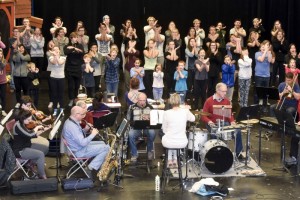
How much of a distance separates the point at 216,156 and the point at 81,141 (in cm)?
225

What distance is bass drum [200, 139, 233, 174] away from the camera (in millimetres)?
10806

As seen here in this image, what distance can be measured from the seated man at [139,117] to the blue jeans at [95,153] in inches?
34.8

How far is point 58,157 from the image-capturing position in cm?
1177

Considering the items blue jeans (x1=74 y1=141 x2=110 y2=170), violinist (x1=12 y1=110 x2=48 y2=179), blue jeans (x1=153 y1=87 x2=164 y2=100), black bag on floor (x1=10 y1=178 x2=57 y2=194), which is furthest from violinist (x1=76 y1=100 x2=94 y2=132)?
blue jeans (x1=153 y1=87 x2=164 y2=100)

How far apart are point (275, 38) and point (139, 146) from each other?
21.6ft

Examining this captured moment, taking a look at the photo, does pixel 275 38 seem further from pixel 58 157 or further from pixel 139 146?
pixel 58 157

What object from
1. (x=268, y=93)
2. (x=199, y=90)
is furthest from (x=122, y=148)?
(x=199, y=90)

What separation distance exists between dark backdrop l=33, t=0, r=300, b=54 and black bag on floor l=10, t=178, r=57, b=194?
12.0m

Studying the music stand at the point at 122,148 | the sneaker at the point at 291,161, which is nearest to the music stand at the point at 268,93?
the sneaker at the point at 291,161

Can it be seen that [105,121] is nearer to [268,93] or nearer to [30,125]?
[30,125]

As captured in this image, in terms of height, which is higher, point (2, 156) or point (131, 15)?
point (131, 15)

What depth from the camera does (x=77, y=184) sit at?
33.7ft

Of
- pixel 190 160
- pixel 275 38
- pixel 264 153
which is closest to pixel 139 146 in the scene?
pixel 190 160

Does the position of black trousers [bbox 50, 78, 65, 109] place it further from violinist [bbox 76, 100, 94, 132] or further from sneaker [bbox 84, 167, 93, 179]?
sneaker [bbox 84, 167, 93, 179]
